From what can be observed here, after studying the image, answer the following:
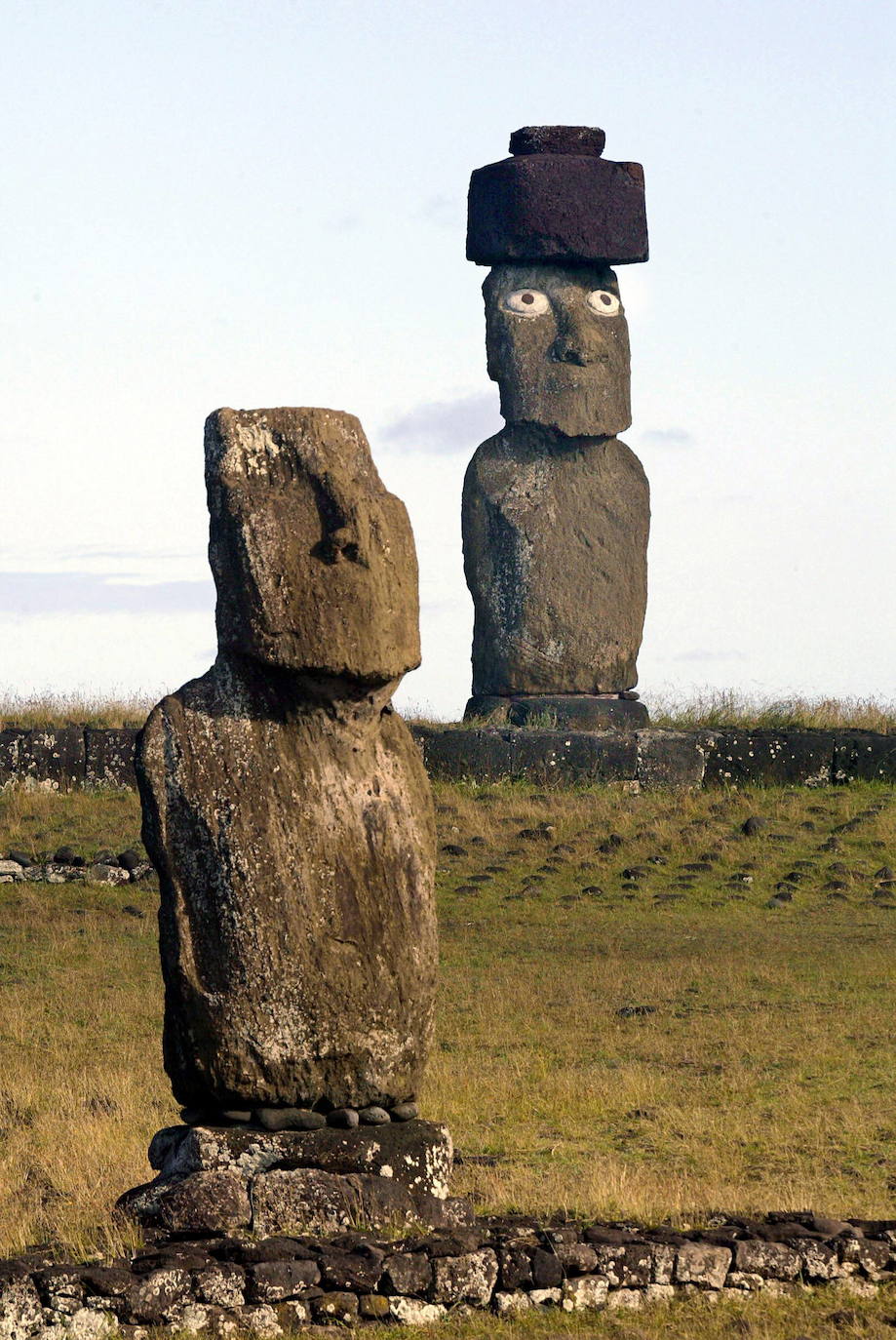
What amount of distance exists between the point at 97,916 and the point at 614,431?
8.10 metres

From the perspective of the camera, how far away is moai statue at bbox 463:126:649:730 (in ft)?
63.8

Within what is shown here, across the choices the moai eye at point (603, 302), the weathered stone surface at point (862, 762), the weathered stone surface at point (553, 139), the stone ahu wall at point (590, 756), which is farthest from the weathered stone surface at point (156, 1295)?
the weathered stone surface at point (553, 139)

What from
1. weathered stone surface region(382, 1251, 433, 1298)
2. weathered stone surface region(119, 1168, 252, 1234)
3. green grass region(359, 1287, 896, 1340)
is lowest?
green grass region(359, 1287, 896, 1340)

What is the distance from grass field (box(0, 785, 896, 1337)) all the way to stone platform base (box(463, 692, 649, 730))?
1.16 m

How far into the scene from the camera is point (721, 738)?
19.3 metres

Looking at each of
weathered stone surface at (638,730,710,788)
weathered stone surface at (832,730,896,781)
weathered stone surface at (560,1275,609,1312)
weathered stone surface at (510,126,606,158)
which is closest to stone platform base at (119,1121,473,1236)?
weathered stone surface at (560,1275,609,1312)

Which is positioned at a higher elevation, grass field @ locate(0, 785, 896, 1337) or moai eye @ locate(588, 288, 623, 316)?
moai eye @ locate(588, 288, 623, 316)

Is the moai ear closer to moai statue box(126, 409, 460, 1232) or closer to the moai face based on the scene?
moai statue box(126, 409, 460, 1232)

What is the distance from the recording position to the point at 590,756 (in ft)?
61.4

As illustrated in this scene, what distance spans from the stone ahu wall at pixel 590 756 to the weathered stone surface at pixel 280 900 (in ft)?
37.9

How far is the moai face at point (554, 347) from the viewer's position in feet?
63.8

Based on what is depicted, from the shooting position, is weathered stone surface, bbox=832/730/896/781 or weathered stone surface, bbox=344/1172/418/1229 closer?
weathered stone surface, bbox=344/1172/418/1229

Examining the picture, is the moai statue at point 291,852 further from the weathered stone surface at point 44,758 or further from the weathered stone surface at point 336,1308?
the weathered stone surface at point 44,758

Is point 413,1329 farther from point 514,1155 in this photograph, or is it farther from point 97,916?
point 97,916
